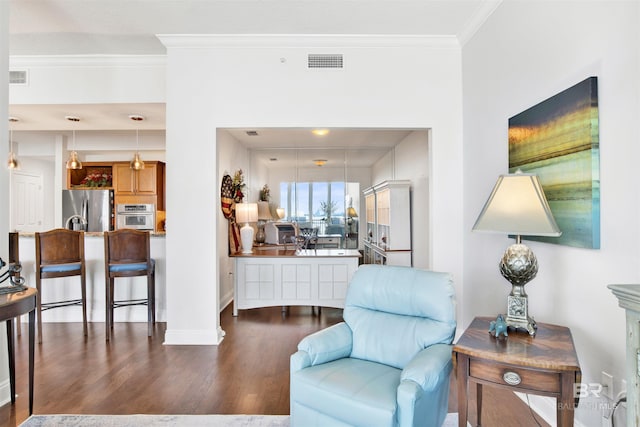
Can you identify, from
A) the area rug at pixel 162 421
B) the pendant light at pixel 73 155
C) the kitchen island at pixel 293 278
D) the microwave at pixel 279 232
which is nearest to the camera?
the area rug at pixel 162 421

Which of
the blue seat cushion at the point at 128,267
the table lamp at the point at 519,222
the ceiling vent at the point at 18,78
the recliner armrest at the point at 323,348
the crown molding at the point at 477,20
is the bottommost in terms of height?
the recliner armrest at the point at 323,348

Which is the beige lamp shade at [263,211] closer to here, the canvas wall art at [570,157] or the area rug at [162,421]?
the area rug at [162,421]

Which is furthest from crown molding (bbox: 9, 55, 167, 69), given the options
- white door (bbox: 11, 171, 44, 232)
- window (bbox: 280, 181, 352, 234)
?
white door (bbox: 11, 171, 44, 232)

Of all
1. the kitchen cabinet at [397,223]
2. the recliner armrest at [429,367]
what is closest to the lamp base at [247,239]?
the kitchen cabinet at [397,223]

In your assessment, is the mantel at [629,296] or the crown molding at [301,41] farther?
the crown molding at [301,41]

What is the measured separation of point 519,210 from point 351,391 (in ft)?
4.02

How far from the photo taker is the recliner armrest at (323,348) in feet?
6.48

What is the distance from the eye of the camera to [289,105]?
365 cm

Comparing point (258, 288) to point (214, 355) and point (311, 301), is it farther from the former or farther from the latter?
point (214, 355)

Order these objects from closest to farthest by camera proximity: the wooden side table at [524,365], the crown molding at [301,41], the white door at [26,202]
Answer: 1. the wooden side table at [524,365]
2. the crown molding at [301,41]
3. the white door at [26,202]

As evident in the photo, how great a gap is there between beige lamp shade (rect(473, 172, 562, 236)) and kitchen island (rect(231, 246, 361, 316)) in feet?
9.23

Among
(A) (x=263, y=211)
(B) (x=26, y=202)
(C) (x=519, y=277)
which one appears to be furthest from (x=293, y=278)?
(B) (x=26, y=202)

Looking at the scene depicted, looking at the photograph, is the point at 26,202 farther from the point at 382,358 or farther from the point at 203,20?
the point at 382,358

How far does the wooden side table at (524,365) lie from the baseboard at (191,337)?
2.66 m
